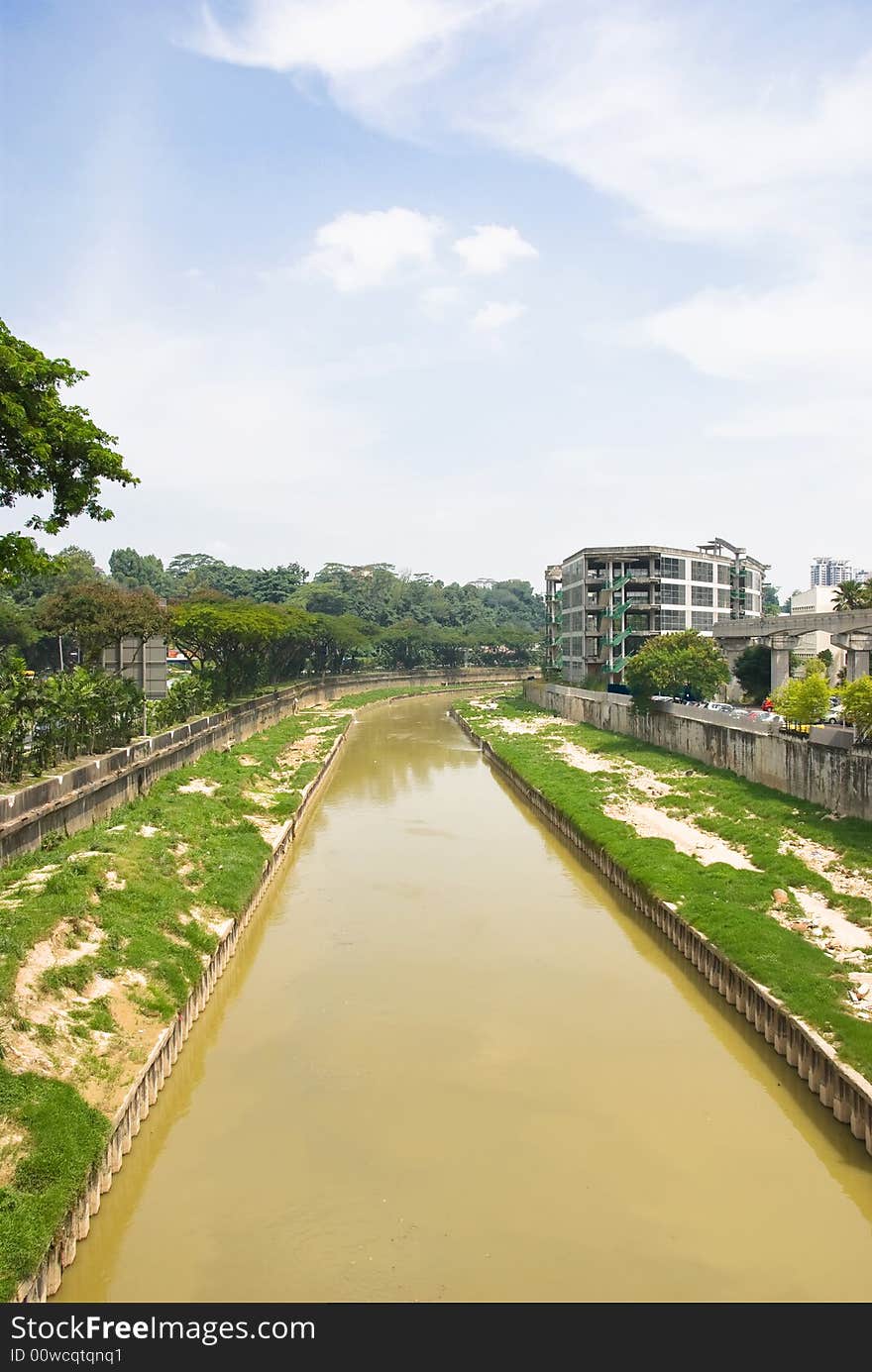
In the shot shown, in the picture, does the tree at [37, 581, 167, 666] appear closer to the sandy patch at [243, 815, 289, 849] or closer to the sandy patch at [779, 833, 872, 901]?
the sandy patch at [243, 815, 289, 849]

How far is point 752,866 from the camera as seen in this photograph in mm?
31516

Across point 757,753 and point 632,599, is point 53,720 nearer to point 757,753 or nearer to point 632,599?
point 757,753

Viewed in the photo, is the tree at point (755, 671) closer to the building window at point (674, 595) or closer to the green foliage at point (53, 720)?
the building window at point (674, 595)

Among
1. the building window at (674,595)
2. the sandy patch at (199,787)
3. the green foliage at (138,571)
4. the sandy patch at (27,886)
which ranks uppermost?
the green foliage at (138,571)

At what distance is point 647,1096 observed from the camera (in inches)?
739

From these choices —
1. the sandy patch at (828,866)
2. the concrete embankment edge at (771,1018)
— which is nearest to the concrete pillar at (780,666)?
the sandy patch at (828,866)

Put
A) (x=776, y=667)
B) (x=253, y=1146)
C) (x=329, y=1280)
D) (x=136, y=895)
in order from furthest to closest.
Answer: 1. (x=776, y=667)
2. (x=136, y=895)
3. (x=253, y=1146)
4. (x=329, y=1280)

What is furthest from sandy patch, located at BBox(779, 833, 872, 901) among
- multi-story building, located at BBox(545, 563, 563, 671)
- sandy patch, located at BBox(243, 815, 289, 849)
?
multi-story building, located at BBox(545, 563, 563, 671)

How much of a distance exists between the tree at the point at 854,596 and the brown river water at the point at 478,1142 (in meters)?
44.6

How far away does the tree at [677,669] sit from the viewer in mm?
58406
